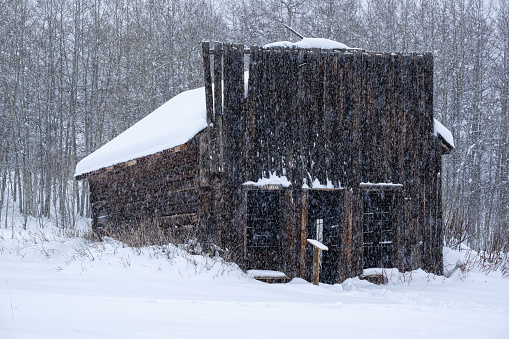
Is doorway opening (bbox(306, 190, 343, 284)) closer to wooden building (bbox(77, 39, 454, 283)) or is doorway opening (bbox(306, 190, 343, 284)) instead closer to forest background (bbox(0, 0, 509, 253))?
wooden building (bbox(77, 39, 454, 283))

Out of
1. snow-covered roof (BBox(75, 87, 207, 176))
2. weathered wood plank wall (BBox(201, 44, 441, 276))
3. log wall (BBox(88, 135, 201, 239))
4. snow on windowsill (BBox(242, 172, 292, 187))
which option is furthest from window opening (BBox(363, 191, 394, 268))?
snow-covered roof (BBox(75, 87, 207, 176))

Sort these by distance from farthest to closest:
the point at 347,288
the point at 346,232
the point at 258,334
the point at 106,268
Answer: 1. the point at 346,232
2. the point at 347,288
3. the point at 106,268
4. the point at 258,334

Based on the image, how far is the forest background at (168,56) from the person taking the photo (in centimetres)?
2698

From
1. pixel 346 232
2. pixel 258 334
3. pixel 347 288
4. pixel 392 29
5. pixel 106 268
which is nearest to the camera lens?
pixel 258 334

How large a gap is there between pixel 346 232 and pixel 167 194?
4.55 m

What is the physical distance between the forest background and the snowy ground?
16.8 meters

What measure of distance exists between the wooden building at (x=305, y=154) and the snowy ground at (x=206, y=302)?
1.08 m

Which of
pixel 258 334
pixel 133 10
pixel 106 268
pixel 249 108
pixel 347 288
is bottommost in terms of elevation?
pixel 347 288

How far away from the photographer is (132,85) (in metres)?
29.8

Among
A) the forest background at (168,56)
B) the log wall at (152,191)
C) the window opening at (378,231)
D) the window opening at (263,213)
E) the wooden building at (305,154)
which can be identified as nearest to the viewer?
the wooden building at (305,154)

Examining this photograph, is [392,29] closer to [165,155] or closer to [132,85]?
[132,85]

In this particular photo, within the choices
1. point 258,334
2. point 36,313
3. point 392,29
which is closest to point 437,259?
point 258,334

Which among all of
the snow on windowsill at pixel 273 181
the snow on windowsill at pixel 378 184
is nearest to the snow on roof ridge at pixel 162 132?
the snow on windowsill at pixel 273 181

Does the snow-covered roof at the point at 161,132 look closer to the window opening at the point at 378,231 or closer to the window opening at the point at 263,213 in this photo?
the window opening at the point at 263,213
